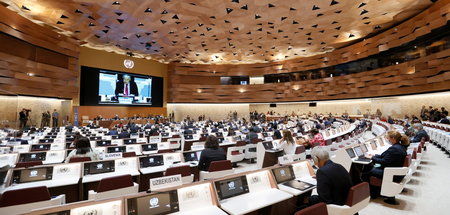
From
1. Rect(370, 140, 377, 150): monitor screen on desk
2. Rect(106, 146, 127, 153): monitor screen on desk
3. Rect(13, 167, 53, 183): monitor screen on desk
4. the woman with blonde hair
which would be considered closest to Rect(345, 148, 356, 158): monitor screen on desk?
Rect(370, 140, 377, 150): monitor screen on desk

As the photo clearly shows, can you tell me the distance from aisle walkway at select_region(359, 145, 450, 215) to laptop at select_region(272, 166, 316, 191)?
1.49 m

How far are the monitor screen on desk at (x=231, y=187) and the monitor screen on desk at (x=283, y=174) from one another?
1.89 feet

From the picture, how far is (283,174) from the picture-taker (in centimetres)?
336

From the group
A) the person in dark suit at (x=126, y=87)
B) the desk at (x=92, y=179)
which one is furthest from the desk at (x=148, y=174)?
the person in dark suit at (x=126, y=87)

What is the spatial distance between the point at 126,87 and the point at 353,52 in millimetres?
22565

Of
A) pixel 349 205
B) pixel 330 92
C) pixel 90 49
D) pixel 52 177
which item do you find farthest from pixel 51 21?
pixel 330 92

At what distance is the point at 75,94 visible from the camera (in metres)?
19.3

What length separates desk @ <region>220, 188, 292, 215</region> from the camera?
2.37 m

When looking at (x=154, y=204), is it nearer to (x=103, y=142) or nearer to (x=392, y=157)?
(x=392, y=157)

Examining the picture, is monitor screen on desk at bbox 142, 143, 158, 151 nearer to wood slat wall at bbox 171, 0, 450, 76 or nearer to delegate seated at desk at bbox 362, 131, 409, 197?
delegate seated at desk at bbox 362, 131, 409, 197

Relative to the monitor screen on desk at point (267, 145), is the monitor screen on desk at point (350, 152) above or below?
above

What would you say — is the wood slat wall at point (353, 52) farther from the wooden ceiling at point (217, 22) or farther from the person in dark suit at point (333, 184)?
the person in dark suit at point (333, 184)

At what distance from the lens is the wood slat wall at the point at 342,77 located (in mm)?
13805

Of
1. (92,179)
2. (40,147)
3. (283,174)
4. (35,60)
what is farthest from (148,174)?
(35,60)
